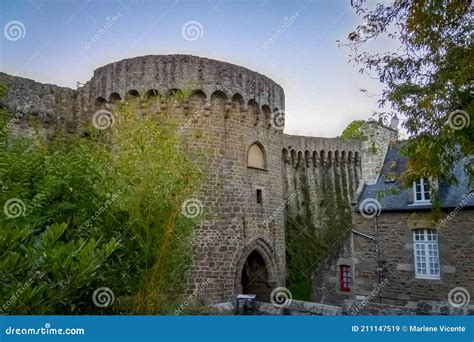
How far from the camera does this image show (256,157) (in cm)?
1331

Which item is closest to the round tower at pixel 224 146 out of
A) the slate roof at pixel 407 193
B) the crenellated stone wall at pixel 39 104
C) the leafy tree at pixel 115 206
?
the crenellated stone wall at pixel 39 104

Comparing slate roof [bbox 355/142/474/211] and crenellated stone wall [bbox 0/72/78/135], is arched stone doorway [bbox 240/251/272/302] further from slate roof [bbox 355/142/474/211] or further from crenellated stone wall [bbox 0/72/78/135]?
crenellated stone wall [bbox 0/72/78/135]

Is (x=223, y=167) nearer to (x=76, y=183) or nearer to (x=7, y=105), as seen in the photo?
(x=7, y=105)

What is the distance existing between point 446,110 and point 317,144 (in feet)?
59.0

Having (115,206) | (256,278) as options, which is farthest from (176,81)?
(115,206)

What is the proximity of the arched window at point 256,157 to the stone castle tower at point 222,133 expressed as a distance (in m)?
0.03

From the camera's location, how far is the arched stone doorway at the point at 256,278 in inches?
523

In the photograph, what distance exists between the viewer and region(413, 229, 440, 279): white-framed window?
36.3ft

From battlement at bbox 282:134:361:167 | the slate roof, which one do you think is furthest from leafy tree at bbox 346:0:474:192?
battlement at bbox 282:134:361:167

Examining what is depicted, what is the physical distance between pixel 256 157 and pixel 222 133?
1.66m

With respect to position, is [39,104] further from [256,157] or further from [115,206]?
[115,206]

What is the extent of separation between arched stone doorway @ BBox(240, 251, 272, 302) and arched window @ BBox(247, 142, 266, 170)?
2.83m

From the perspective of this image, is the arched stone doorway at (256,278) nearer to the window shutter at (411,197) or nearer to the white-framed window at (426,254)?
the white-framed window at (426,254)

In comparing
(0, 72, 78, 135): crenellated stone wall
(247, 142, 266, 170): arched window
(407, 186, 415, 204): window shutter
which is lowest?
(407, 186, 415, 204): window shutter
